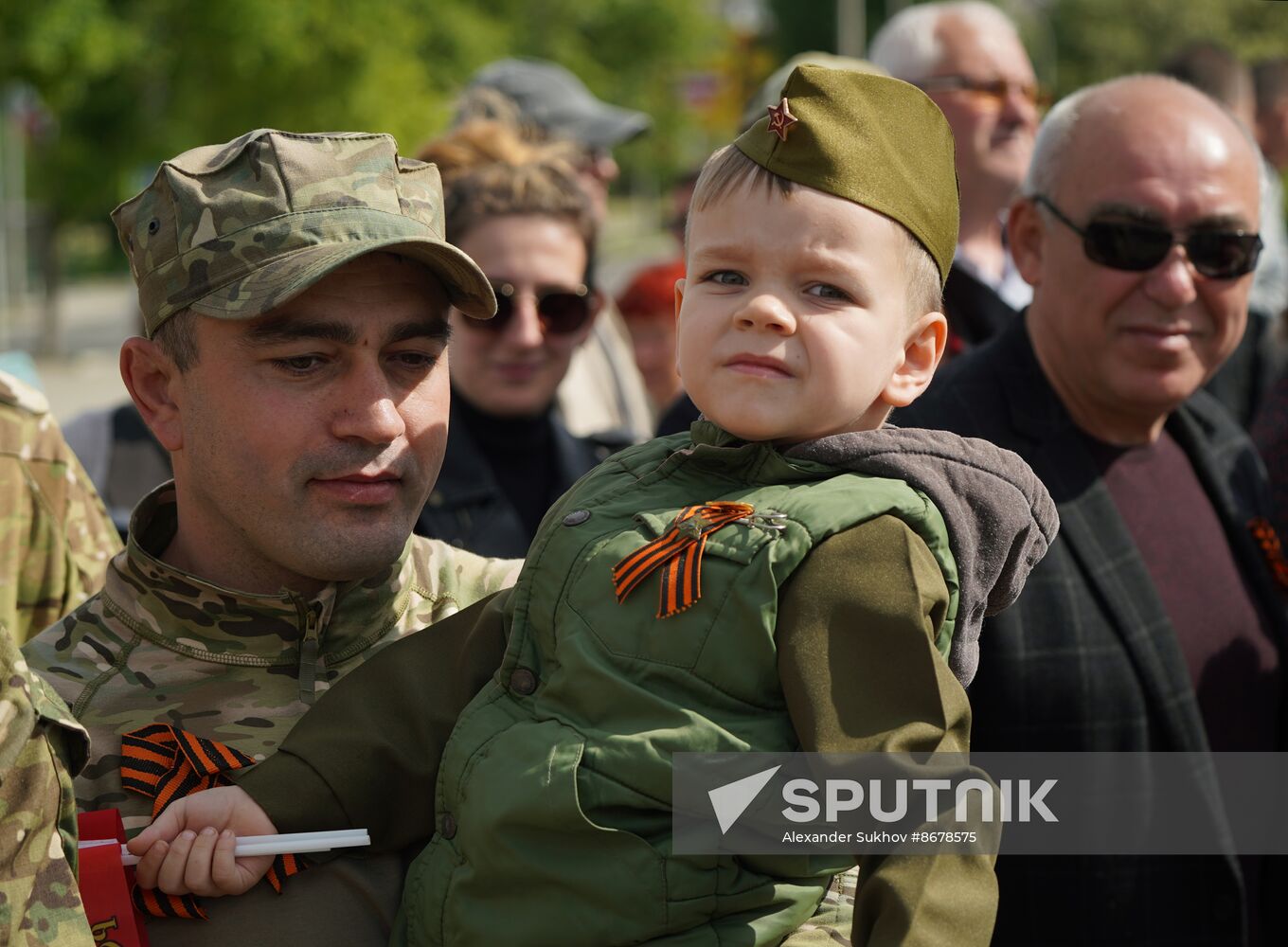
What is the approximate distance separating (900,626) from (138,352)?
5.23 feet

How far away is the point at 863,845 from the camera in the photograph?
217 centimetres

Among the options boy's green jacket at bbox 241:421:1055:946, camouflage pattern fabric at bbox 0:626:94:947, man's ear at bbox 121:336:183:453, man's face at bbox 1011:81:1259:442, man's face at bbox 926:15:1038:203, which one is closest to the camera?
camouflage pattern fabric at bbox 0:626:94:947

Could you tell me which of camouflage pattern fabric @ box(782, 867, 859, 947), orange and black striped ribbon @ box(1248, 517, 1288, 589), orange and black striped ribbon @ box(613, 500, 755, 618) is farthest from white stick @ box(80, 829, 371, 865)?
orange and black striped ribbon @ box(1248, 517, 1288, 589)

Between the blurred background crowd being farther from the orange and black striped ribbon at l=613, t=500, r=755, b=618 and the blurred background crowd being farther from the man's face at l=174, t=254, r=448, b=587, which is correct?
the orange and black striped ribbon at l=613, t=500, r=755, b=618

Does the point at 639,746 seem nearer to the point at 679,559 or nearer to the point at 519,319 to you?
the point at 679,559

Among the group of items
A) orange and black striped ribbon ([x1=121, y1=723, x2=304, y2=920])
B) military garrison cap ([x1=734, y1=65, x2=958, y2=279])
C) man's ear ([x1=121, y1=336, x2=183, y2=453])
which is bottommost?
orange and black striped ribbon ([x1=121, y1=723, x2=304, y2=920])

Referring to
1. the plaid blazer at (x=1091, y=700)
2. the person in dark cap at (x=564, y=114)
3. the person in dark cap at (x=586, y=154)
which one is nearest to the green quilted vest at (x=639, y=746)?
the plaid blazer at (x=1091, y=700)

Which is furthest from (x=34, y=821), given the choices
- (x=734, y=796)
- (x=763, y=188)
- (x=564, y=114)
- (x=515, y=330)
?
(x=564, y=114)

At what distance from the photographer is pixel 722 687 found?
2.27 meters

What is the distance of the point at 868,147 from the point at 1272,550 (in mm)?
2096

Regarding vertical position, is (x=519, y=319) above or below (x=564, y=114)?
below

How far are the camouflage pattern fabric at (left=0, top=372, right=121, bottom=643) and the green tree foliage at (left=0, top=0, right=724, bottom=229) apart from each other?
1306cm

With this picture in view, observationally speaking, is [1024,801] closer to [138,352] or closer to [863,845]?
[863,845]

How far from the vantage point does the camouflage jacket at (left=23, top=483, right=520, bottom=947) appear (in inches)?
103
